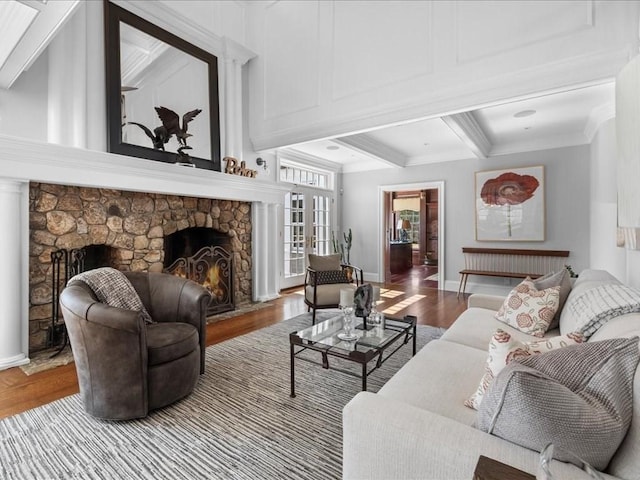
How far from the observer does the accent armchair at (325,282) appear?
3.77 m

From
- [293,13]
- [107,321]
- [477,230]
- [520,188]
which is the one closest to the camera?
[107,321]

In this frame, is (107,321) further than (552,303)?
No

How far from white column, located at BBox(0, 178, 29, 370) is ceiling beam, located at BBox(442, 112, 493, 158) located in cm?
402

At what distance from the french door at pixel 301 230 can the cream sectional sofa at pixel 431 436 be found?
4.56m

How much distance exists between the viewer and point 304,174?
21.4 feet

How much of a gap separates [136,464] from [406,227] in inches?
403

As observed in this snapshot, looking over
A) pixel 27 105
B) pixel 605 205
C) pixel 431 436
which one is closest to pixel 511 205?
pixel 605 205

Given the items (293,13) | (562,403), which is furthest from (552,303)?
(293,13)

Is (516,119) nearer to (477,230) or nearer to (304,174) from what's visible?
(477,230)

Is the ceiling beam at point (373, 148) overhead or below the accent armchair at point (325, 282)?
overhead

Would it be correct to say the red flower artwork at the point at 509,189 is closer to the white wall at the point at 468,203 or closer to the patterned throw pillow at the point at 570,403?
the white wall at the point at 468,203

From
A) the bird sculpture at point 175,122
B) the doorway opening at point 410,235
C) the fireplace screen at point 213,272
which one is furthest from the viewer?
the doorway opening at point 410,235

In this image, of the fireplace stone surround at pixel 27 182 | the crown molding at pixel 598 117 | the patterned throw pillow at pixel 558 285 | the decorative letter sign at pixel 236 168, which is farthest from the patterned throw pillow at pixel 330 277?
the crown molding at pixel 598 117

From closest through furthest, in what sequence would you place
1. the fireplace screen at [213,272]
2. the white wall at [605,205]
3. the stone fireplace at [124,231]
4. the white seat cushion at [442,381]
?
the white seat cushion at [442,381]
the stone fireplace at [124,231]
the white wall at [605,205]
the fireplace screen at [213,272]
